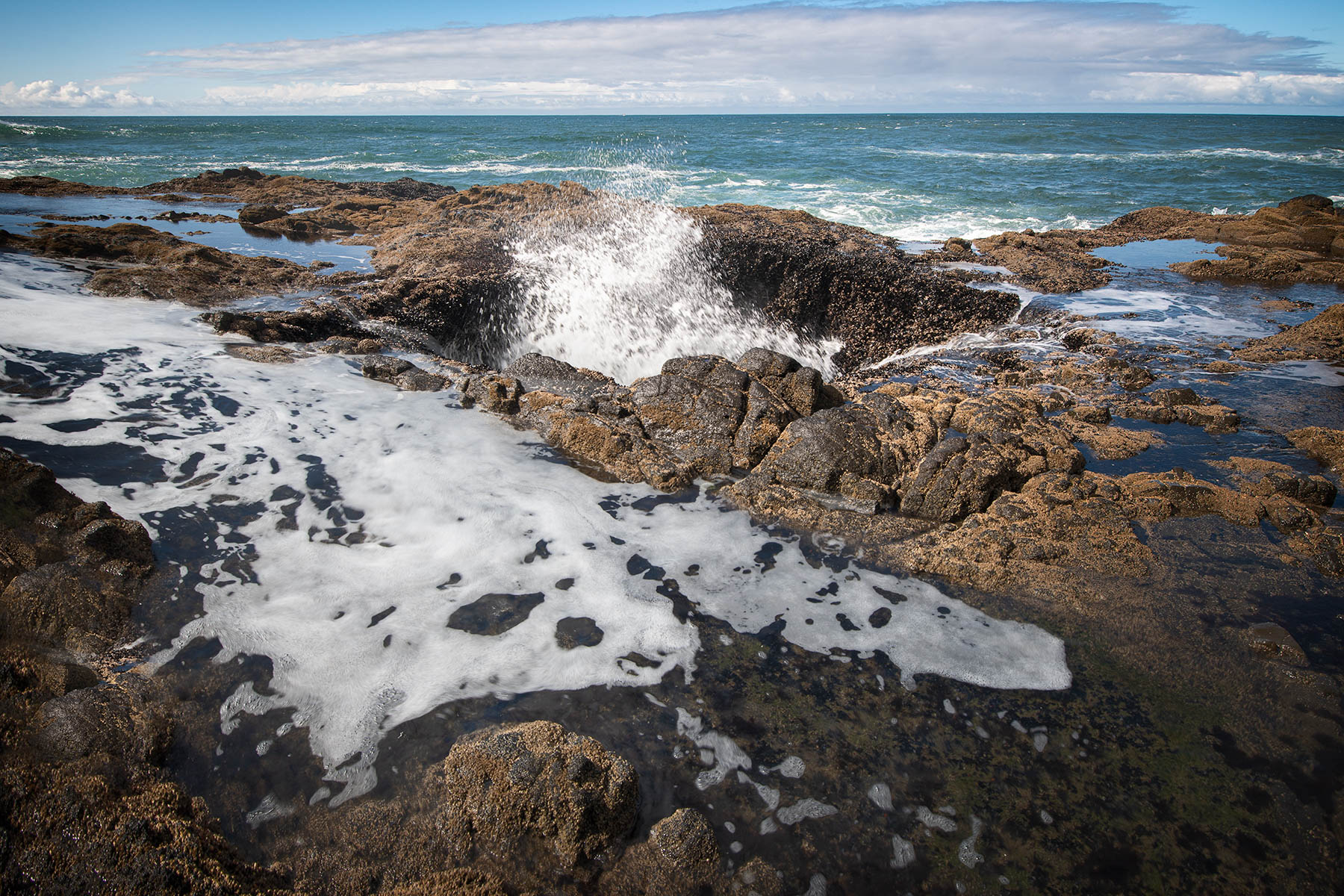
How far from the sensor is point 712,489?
4.33m

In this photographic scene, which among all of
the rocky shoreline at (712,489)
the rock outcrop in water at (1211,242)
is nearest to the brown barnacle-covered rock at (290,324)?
the rocky shoreline at (712,489)

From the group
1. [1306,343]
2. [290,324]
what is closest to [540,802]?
[290,324]

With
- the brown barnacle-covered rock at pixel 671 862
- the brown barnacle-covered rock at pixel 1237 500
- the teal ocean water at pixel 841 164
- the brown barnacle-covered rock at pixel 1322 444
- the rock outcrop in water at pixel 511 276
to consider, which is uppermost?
the teal ocean water at pixel 841 164

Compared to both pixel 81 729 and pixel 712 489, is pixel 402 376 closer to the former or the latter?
pixel 712 489

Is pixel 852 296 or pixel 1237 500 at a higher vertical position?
pixel 852 296

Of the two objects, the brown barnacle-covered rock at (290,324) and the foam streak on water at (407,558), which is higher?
the brown barnacle-covered rock at (290,324)

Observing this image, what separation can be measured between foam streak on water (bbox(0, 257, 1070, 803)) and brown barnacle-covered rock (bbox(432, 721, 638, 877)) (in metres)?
0.43

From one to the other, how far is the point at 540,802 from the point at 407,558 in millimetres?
1887

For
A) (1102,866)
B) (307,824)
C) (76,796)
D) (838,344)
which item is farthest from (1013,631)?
(838,344)

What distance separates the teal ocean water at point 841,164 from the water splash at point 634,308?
23.8 ft

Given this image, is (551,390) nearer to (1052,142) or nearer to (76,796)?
(76,796)

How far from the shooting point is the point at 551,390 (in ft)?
18.1

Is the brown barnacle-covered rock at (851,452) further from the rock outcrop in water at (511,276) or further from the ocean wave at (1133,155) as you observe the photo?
the ocean wave at (1133,155)

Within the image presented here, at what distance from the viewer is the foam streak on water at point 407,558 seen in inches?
113
